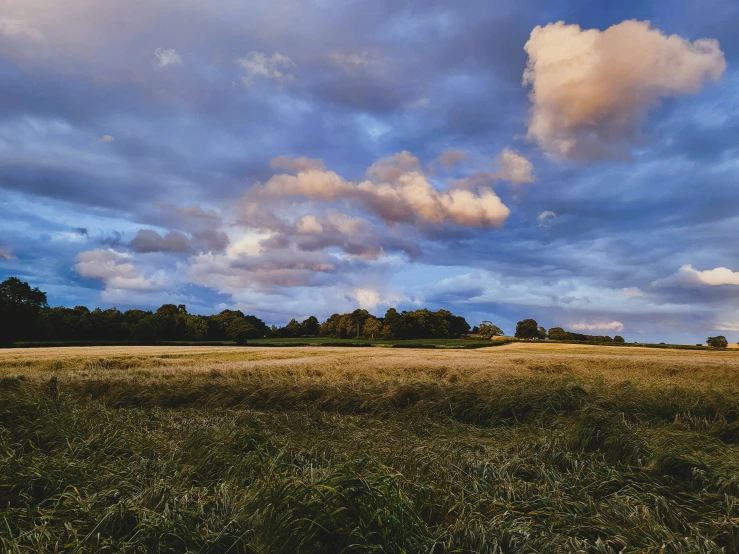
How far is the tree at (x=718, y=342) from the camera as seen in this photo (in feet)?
185

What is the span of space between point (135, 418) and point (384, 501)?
6.99 meters

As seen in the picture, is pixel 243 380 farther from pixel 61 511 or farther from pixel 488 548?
pixel 488 548

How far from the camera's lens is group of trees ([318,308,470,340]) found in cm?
9056

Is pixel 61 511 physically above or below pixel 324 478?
below

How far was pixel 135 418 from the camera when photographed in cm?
862

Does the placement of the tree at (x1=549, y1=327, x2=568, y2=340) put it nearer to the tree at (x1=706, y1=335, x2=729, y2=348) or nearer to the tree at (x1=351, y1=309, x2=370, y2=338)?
the tree at (x1=706, y1=335, x2=729, y2=348)

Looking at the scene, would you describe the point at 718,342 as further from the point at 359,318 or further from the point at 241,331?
the point at 241,331

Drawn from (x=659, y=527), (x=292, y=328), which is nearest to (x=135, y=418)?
(x=659, y=527)

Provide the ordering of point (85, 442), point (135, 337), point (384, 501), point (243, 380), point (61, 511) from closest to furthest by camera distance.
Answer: point (384, 501) < point (61, 511) < point (85, 442) < point (243, 380) < point (135, 337)

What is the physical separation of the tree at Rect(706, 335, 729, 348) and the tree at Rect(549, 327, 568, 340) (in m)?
23.7

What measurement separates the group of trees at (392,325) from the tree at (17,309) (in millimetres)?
52579

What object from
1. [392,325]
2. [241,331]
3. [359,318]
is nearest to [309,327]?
[359,318]

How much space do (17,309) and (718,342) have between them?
99962 mm

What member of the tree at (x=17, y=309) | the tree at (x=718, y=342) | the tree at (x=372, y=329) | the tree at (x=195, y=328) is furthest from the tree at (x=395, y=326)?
the tree at (x=17, y=309)
